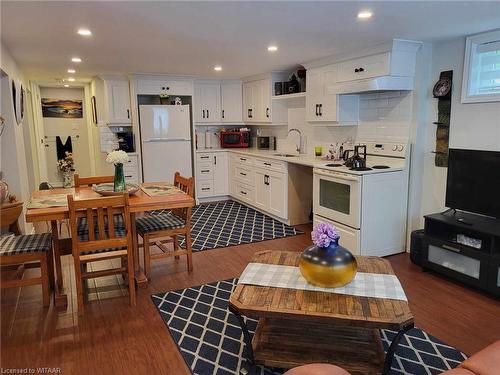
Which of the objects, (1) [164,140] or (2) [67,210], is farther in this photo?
(1) [164,140]

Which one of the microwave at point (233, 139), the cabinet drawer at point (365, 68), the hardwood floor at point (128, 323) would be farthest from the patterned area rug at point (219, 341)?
the microwave at point (233, 139)

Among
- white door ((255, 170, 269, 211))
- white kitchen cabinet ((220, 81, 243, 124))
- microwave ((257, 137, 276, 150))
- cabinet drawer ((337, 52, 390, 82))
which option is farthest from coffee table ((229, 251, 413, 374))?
white kitchen cabinet ((220, 81, 243, 124))

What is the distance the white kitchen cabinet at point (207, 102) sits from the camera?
6691 mm

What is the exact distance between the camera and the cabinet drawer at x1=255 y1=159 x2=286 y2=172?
5145 mm

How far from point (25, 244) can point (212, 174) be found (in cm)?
397

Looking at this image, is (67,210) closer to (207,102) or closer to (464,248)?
(464,248)

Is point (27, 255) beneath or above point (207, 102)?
beneath

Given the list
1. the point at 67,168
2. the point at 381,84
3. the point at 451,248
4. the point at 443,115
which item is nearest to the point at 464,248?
the point at 451,248

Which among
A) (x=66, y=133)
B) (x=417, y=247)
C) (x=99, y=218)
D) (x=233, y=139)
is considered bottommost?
(x=417, y=247)

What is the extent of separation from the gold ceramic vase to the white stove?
5.44 feet

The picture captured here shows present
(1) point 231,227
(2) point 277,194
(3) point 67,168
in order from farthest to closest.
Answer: (3) point 67,168, (2) point 277,194, (1) point 231,227

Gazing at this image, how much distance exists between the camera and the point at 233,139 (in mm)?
6848

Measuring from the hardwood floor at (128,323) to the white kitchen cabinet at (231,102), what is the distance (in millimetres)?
3754

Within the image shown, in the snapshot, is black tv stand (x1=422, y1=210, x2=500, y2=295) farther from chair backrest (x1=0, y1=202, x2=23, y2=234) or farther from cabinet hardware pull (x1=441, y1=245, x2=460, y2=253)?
chair backrest (x1=0, y1=202, x2=23, y2=234)
